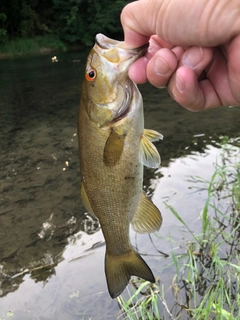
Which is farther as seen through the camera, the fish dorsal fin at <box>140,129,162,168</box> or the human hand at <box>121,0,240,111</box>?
the fish dorsal fin at <box>140,129,162,168</box>

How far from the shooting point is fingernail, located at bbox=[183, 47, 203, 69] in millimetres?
1852

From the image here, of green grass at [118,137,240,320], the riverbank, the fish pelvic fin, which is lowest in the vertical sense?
the riverbank

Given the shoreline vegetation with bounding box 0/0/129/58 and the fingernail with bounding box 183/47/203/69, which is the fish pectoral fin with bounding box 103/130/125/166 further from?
the shoreline vegetation with bounding box 0/0/129/58

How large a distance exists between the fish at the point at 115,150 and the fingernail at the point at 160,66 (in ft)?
0.36

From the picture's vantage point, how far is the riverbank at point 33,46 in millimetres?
25250

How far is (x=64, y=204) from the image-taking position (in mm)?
5750

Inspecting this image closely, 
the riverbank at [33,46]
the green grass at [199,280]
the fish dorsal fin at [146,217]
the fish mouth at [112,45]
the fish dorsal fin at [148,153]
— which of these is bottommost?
the riverbank at [33,46]

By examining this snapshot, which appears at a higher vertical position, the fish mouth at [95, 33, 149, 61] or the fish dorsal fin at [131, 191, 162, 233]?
the fish mouth at [95, 33, 149, 61]

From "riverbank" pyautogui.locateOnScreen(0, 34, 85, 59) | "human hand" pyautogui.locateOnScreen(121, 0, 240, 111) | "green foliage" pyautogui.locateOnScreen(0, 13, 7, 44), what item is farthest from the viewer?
"green foliage" pyautogui.locateOnScreen(0, 13, 7, 44)

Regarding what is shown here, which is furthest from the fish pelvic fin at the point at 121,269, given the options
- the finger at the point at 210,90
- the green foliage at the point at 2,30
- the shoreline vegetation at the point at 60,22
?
the green foliage at the point at 2,30

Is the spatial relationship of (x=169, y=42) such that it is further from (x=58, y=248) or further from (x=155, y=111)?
(x=155, y=111)

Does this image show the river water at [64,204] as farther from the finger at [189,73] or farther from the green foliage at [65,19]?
the green foliage at [65,19]

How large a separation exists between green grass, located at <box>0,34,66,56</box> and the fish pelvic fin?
81.6 ft

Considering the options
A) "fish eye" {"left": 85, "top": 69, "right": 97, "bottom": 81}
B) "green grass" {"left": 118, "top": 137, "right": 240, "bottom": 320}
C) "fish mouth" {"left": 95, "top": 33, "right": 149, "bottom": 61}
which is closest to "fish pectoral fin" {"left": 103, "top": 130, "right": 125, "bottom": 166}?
"fish eye" {"left": 85, "top": 69, "right": 97, "bottom": 81}
